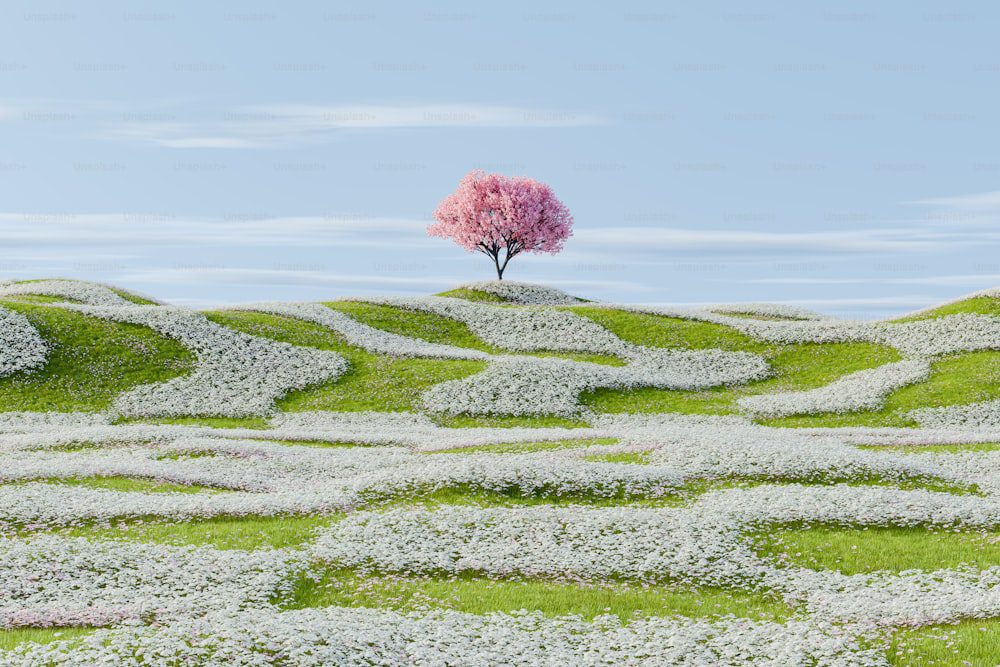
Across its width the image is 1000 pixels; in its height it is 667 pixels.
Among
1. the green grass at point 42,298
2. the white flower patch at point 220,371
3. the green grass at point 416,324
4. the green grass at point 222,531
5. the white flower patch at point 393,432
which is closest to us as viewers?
the green grass at point 222,531

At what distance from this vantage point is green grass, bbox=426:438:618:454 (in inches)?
1548

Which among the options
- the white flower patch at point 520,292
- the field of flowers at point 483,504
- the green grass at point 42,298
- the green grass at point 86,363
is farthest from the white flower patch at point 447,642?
the green grass at point 42,298

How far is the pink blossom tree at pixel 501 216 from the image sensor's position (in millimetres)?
116125

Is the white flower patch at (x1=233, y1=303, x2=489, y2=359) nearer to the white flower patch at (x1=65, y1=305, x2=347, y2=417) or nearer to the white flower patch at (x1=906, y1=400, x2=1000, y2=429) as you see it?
the white flower patch at (x1=65, y1=305, x2=347, y2=417)

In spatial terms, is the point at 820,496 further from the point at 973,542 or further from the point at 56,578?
the point at 56,578

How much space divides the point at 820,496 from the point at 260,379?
39.6 metres

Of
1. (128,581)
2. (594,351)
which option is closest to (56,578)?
(128,581)

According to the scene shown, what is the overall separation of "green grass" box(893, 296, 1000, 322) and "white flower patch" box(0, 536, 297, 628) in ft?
211

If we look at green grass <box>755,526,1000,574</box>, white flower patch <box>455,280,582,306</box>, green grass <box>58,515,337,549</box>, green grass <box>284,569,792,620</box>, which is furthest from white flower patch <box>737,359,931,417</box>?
white flower patch <box>455,280,582,306</box>

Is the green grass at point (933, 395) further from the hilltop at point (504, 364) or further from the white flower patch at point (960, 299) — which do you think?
the white flower patch at point (960, 299)

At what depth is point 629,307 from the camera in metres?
78.7

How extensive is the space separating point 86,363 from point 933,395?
54.7m

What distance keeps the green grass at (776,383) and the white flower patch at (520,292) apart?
3317 centimetres

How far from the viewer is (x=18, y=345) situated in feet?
195
